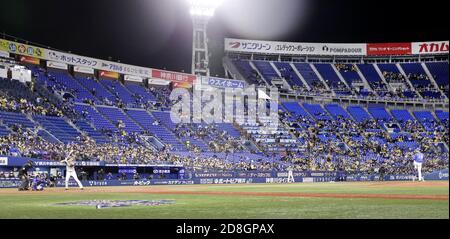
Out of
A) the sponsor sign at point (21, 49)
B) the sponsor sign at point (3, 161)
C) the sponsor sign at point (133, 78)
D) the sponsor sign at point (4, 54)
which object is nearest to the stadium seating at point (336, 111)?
the sponsor sign at point (133, 78)

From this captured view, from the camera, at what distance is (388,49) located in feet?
276

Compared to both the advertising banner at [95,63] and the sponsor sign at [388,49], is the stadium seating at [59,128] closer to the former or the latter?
the advertising banner at [95,63]

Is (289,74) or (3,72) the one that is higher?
(289,74)

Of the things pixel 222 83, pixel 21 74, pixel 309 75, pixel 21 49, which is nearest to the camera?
pixel 21 74

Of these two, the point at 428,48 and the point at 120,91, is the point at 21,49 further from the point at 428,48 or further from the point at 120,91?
the point at 428,48

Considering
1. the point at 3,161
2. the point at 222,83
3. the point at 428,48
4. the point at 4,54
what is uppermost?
the point at 428,48

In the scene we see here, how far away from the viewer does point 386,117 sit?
253 ft

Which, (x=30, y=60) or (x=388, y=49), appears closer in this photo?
(x=30, y=60)

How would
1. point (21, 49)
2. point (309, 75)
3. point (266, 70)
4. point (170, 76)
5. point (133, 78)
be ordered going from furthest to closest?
1. point (309, 75)
2. point (266, 70)
3. point (170, 76)
4. point (133, 78)
5. point (21, 49)

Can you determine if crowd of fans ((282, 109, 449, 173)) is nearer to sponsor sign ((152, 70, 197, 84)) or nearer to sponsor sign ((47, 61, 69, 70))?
sponsor sign ((152, 70, 197, 84))

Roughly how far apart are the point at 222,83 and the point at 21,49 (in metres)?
26.6

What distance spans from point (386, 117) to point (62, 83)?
145ft

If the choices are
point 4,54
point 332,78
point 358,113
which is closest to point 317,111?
point 358,113
